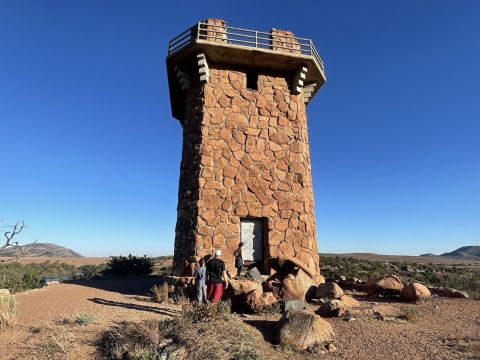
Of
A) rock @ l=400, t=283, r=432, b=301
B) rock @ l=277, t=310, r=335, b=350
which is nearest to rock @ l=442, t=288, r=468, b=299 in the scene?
rock @ l=400, t=283, r=432, b=301

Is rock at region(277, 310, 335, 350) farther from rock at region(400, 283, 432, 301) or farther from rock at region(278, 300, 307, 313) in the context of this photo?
rock at region(400, 283, 432, 301)

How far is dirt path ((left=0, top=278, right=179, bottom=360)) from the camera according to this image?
679 cm

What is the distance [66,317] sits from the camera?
8430 millimetres

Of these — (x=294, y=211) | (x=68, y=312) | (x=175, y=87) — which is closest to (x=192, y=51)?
(x=175, y=87)

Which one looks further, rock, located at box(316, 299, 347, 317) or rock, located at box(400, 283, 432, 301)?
rock, located at box(400, 283, 432, 301)

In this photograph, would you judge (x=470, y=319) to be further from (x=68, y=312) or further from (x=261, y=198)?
(x=68, y=312)

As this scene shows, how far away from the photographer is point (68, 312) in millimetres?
9398

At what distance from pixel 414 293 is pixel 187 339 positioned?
9312mm

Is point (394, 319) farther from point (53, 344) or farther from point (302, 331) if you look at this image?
point (53, 344)

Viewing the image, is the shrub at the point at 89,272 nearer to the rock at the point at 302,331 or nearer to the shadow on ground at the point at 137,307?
the shadow on ground at the point at 137,307

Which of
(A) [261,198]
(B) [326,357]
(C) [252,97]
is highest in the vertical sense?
(C) [252,97]

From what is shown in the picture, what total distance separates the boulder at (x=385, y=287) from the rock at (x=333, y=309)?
159 inches

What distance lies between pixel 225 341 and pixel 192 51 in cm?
1089

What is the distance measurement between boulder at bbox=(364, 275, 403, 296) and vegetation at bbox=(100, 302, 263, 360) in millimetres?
7611
